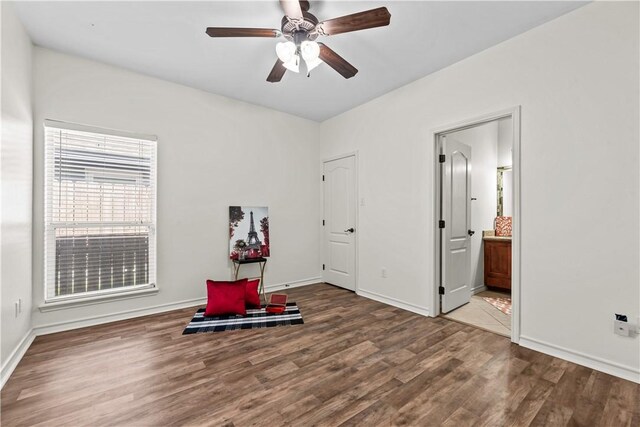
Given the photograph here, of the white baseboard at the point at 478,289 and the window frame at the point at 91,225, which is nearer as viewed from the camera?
the window frame at the point at 91,225

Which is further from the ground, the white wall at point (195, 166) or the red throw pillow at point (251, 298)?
the white wall at point (195, 166)

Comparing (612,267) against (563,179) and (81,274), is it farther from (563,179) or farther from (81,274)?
(81,274)

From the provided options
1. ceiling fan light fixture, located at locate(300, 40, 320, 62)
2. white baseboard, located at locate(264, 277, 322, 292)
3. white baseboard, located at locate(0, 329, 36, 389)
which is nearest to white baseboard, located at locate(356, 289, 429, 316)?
white baseboard, located at locate(264, 277, 322, 292)

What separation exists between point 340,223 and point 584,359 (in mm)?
3185

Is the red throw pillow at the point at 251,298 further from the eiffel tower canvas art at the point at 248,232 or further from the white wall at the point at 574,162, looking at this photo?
the white wall at the point at 574,162

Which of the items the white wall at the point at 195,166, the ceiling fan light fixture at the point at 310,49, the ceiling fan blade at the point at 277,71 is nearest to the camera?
the ceiling fan light fixture at the point at 310,49

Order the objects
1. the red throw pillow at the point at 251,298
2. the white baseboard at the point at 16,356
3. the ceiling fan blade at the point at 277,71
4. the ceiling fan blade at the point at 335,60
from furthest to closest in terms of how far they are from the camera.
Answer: the red throw pillow at the point at 251,298
the ceiling fan blade at the point at 277,71
the ceiling fan blade at the point at 335,60
the white baseboard at the point at 16,356

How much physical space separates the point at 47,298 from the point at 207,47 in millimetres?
3008

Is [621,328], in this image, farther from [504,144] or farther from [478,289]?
[504,144]

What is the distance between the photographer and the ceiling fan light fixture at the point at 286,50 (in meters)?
2.29

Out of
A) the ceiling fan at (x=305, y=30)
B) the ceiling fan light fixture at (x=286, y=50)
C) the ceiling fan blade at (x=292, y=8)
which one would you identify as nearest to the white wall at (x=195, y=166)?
the ceiling fan at (x=305, y=30)

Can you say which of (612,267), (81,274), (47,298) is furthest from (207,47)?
(612,267)

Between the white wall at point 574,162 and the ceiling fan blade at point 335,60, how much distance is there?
52.0 inches

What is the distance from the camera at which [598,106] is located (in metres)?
2.22
